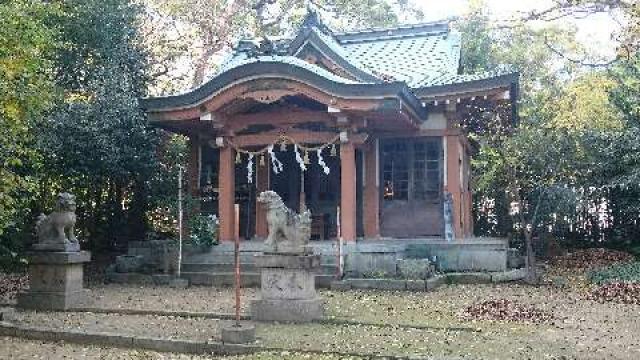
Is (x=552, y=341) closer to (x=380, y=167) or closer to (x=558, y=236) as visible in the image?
(x=380, y=167)

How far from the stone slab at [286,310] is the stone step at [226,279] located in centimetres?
375

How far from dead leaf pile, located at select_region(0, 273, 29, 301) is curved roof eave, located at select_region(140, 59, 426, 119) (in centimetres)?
599

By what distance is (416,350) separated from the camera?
24.5ft

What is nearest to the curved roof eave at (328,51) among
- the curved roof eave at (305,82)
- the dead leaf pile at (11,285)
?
the curved roof eave at (305,82)

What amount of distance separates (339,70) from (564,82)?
16.0 m

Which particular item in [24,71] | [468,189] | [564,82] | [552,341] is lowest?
[552,341]

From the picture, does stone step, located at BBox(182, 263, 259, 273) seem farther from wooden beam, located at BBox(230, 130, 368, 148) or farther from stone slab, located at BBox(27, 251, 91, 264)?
stone slab, located at BBox(27, 251, 91, 264)

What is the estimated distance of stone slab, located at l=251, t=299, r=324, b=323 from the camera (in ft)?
31.0

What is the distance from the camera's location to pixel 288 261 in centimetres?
955

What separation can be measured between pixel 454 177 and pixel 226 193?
5.93 meters

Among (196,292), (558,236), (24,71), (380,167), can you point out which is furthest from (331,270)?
(558,236)

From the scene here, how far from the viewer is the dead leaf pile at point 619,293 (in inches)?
469

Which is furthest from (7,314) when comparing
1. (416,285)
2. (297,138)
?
(297,138)

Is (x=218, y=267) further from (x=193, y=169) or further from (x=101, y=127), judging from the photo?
(x=101, y=127)
